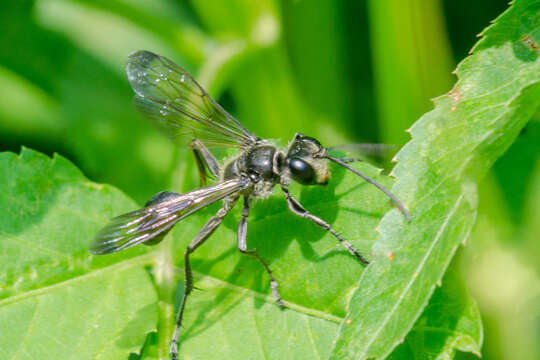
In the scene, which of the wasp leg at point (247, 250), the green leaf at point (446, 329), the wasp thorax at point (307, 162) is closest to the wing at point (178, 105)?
the wasp thorax at point (307, 162)

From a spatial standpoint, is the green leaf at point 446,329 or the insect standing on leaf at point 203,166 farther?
the insect standing on leaf at point 203,166

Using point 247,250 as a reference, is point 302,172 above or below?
above

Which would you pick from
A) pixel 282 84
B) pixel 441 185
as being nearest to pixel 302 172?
pixel 441 185

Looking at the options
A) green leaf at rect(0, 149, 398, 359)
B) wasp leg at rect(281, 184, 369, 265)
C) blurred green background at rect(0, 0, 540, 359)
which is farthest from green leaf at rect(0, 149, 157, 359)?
wasp leg at rect(281, 184, 369, 265)

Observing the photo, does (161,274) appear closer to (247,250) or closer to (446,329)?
(247,250)

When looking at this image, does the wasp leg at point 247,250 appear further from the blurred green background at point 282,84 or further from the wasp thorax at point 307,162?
the blurred green background at point 282,84

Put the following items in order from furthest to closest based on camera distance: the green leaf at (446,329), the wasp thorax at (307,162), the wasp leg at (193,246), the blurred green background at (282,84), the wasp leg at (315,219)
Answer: the blurred green background at (282,84), the wasp thorax at (307,162), the wasp leg at (193,246), the wasp leg at (315,219), the green leaf at (446,329)

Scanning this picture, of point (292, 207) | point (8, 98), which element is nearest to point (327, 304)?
point (292, 207)
